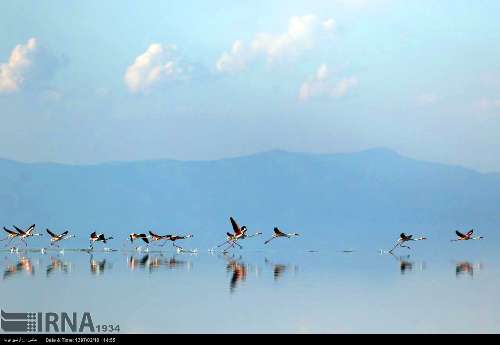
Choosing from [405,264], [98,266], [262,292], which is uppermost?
[98,266]

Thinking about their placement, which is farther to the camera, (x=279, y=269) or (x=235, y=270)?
(x=279, y=269)

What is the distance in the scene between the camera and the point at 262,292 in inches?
1045

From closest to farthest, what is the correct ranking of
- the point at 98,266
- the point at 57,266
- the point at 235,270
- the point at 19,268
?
the point at 235,270 < the point at 19,268 < the point at 57,266 < the point at 98,266

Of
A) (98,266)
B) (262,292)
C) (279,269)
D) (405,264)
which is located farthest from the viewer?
(405,264)

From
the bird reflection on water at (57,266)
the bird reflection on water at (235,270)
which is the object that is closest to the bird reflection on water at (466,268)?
the bird reflection on water at (235,270)

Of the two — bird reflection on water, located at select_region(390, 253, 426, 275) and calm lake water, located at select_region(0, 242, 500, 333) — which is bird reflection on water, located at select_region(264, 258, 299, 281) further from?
bird reflection on water, located at select_region(390, 253, 426, 275)

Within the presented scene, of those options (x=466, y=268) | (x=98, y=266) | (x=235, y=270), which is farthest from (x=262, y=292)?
(x=466, y=268)

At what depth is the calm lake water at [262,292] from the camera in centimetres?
2133

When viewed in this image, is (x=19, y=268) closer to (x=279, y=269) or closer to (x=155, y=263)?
(x=155, y=263)

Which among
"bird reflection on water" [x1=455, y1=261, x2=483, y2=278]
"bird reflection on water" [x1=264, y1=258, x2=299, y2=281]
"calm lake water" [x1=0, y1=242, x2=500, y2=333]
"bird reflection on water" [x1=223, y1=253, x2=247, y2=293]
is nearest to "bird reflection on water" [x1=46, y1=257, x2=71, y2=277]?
"calm lake water" [x1=0, y1=242, x2=500, y2=333]
